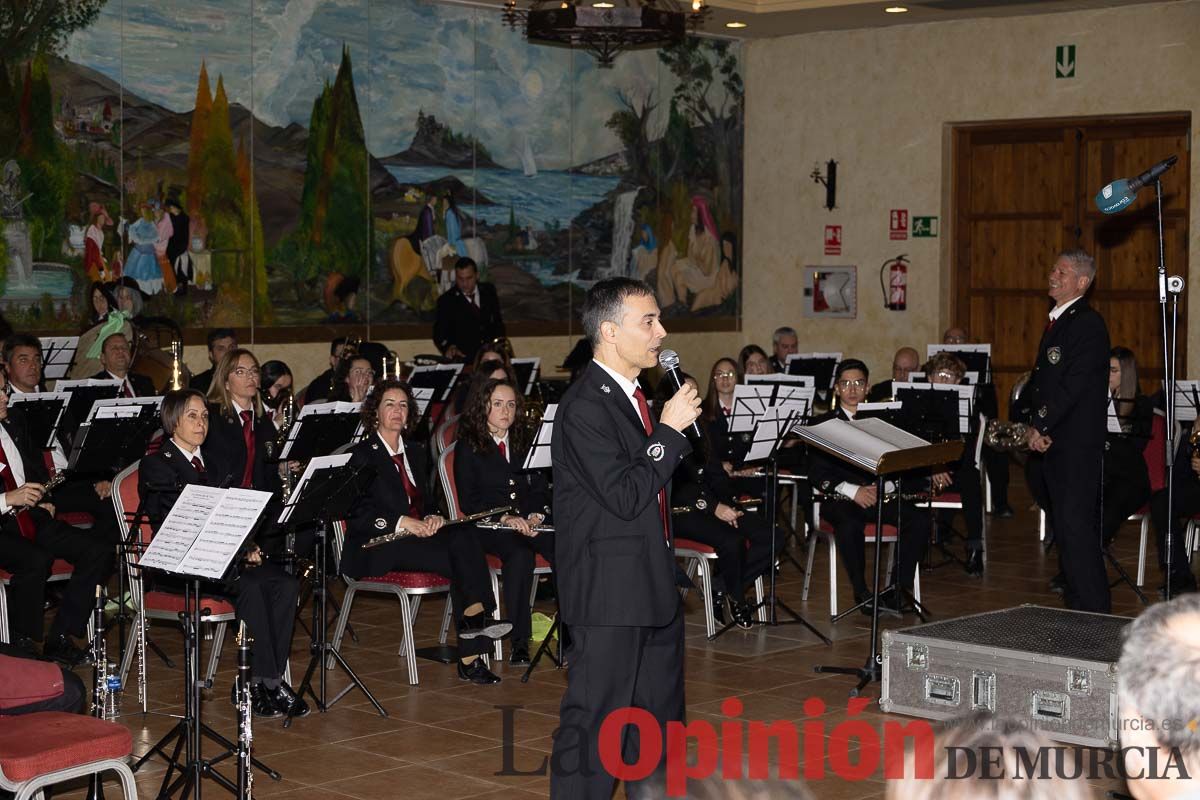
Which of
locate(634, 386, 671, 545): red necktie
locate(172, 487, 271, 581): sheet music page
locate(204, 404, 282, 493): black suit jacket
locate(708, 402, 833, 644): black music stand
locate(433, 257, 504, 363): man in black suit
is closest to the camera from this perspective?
locate(634, 386, 671, 545): red necktie

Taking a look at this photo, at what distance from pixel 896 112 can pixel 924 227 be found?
1099 mm

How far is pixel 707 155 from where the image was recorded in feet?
50.8

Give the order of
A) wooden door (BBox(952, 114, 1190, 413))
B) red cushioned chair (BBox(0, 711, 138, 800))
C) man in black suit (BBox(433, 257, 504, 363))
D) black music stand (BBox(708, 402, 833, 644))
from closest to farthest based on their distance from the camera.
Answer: red cushioned chair (BBox(0, 711, 138, 800)) < black music stand (BBox(708, 402, 833, 644)) < man in black suit (BBox(433, 257, 504, 363)) < wooden door (BBox(952, 114, 1190, 413))

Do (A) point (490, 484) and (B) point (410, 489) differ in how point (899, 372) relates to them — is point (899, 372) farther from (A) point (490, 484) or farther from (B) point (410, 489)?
(B) point (410, 489)

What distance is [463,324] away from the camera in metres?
12.7

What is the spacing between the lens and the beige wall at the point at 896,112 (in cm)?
1323

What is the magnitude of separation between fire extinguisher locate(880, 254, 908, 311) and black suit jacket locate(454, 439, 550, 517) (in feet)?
26.9

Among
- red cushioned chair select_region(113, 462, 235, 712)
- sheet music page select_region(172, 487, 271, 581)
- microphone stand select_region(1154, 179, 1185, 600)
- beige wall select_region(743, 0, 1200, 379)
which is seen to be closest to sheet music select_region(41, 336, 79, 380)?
red cushioned chair select_region(113, 462, 235, 712)

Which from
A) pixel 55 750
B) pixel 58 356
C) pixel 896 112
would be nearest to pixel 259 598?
pixel 55 750

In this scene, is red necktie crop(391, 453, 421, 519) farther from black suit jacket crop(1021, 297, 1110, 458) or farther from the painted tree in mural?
the painted tree in mural

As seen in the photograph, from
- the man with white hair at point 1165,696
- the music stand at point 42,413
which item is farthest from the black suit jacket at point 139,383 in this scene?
the man with white hair at point 1165,696

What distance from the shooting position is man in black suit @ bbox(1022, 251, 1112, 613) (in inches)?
268

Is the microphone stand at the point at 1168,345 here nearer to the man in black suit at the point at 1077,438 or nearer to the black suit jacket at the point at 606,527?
the man in black suit at the point at 1077,438

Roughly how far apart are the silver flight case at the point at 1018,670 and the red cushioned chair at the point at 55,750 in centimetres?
293
